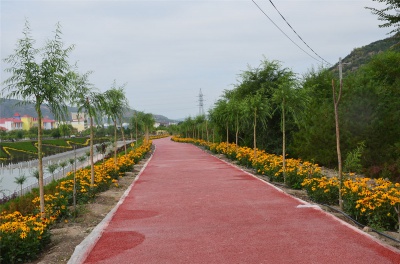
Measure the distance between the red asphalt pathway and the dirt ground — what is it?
386 mm

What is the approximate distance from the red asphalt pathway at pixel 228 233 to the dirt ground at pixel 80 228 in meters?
0.39

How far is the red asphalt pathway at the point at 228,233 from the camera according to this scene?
5.84m

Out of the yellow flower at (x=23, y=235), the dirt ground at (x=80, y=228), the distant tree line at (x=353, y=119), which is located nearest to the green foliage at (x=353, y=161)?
the distant tree line at (x=353, y=119)

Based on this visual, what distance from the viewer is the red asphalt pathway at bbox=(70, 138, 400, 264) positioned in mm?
5836

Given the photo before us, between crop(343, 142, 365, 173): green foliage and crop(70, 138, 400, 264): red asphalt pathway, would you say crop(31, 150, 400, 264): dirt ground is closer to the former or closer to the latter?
crop(70, 138, 400, 264): red asphalt pathway

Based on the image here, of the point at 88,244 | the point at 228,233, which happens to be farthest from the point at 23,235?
the point at 228,233

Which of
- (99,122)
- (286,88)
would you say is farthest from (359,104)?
(99,122)

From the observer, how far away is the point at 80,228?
8.20 metres

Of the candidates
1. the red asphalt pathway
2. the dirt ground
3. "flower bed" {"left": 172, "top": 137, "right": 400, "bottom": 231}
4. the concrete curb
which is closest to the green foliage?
"flower bed" {"left": 172, "top": 137, "right": 400, "bottom": 231}

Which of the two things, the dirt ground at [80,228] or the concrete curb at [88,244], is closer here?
the concrete curb at [88,244]

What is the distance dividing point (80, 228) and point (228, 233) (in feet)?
10.6

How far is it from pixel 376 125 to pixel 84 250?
14595 mm

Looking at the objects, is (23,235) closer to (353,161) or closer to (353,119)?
(353,161)

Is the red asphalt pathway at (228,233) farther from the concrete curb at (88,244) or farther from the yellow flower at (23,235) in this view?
the yellow flower at (23,235)
